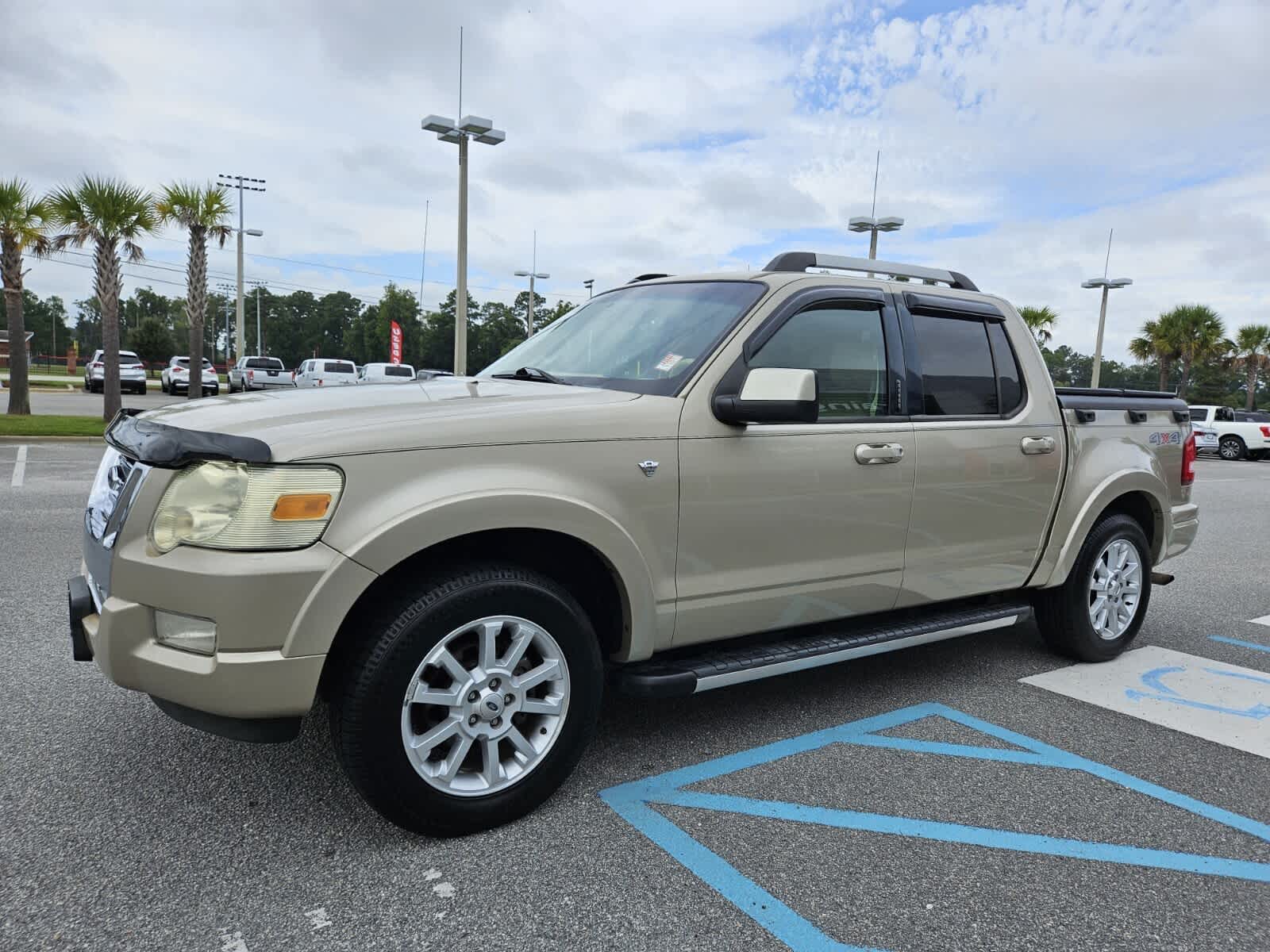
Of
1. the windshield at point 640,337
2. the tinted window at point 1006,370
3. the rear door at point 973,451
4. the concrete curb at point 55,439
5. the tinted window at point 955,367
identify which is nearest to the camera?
the windshield at point 640,337

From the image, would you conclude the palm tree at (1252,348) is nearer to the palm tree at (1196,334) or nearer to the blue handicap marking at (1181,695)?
the palm tree at (1196,334)

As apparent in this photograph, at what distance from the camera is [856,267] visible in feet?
13.2

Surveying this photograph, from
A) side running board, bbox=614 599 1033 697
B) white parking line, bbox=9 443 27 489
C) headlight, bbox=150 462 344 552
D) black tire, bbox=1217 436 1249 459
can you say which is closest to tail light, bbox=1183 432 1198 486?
side running board, bbox=614 599 1033 697

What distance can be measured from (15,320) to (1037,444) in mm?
23654

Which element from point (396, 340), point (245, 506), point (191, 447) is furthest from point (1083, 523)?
point (396, 340)

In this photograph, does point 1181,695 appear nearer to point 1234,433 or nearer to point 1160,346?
point 1234,433

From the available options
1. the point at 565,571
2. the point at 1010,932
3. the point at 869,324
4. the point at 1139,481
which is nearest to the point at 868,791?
the point at 1010,932

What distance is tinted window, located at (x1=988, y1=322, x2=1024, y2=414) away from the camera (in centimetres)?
429

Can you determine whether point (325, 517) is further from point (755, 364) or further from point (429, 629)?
point (755, 364)

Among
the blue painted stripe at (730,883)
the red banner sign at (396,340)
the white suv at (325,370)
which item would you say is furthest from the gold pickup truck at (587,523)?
the white suv at (325,370)

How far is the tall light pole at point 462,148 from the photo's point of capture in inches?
716

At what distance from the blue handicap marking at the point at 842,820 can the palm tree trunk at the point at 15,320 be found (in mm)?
22181

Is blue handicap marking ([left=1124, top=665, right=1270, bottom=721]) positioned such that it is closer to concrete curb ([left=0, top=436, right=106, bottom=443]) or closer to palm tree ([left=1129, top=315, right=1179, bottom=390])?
concrete curb ([left=0, top=436, right=106, bottom=443])

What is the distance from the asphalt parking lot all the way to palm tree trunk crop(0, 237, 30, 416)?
782 inches
